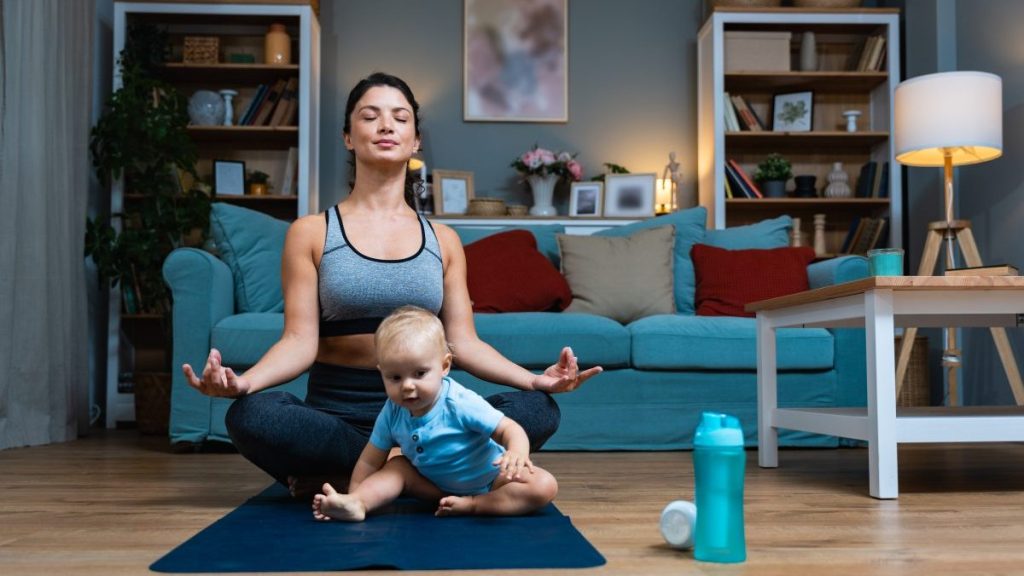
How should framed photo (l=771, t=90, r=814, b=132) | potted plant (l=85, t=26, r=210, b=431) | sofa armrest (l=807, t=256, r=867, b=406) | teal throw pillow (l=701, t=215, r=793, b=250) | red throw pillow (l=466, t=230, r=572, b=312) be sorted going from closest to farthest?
sofa armrest (l=807, t=256, r=867, b=406)
red throw pillow (l=466, t=230, r=572, b=312)
teal throw pillow (l=701, t=215, r=793, b=250)
potted plant (l=85, t=26, r=210, b=431)
framed photo (l=771, t=90, r=814, b=132)

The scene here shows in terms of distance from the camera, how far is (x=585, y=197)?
483 centimetres

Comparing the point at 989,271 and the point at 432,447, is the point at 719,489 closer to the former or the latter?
the point at 432,447

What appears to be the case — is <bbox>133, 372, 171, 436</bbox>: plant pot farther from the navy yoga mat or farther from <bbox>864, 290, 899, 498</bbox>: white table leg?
<bbox>864, 290, 899, 498</bbox>: white table leg

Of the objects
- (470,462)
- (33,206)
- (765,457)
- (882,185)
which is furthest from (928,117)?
(33,206)

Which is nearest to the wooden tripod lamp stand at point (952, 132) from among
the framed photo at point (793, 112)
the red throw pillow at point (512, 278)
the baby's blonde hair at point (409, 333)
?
the framed photo at point (793, 112)

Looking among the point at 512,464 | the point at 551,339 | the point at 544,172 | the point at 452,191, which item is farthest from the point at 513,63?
the point at 512,464

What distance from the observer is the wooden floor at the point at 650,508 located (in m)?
1.37

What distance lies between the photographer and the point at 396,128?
191 centimetres

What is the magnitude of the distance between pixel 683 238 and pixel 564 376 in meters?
2.21

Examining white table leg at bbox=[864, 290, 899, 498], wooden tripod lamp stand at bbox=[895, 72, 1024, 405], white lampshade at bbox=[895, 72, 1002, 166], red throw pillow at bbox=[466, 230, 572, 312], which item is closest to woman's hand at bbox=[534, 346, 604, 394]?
white table leg at bbox=[864, 290, 899, 498]

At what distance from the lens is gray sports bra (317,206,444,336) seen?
6.16ft

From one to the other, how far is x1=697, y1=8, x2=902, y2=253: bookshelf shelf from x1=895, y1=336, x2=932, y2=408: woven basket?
33.5 inches

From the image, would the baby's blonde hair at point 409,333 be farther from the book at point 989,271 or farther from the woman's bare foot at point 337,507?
the book at point 989,271

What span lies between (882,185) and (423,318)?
12.6 feet
